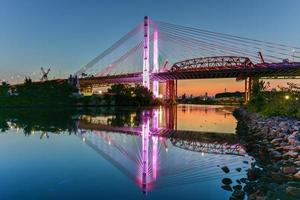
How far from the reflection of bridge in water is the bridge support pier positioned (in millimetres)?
51456

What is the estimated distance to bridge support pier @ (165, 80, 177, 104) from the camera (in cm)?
7056

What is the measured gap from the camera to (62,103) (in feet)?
203

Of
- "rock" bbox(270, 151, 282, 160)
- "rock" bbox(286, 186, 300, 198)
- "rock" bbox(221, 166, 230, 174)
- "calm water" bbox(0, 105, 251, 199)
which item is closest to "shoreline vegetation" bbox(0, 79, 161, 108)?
"calm water" bbox(0, 105, 251, 199)

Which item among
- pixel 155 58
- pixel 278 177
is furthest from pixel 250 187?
pixel 155 58

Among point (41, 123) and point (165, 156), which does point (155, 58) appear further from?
point (165, 156)

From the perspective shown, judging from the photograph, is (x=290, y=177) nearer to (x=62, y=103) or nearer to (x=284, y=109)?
(x=284, y=109)

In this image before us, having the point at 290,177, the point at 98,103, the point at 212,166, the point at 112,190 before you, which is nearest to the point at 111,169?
the point at 112,190

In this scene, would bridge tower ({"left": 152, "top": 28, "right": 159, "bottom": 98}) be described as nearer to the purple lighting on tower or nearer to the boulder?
the purple lighting on tower

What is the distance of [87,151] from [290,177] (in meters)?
8.30

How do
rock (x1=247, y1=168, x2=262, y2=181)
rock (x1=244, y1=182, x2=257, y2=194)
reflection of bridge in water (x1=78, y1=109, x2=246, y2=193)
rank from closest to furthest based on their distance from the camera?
rock (x1=244, y1=182, x2=257, y2=194) → rock (x1=247, y1=168, x2=262, y2=181) → reflection of bridge in water (x1=78, y1=109, x2=246, y2=193)

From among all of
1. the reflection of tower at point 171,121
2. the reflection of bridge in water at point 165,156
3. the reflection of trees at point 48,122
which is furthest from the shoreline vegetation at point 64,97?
the reflection of bridge in water at point 165,156

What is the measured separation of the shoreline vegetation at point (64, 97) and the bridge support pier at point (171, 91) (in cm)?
376

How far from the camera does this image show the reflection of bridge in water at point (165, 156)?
9.66 metres

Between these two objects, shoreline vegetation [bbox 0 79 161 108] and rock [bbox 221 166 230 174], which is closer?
rock [bbox 221 166 230 174]
